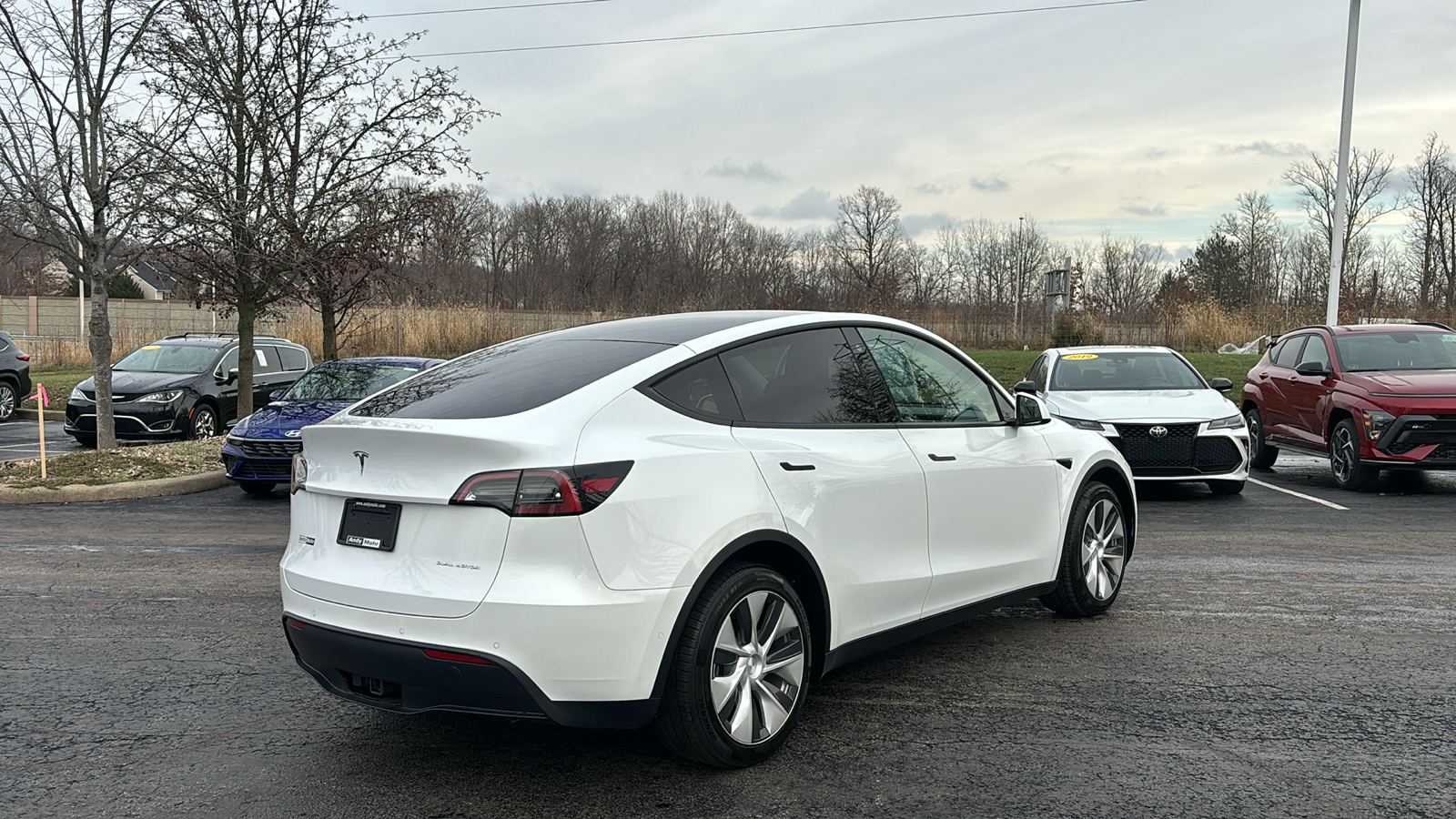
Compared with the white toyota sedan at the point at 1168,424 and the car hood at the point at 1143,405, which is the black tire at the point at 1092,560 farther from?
the car hood at the point at 1143,405

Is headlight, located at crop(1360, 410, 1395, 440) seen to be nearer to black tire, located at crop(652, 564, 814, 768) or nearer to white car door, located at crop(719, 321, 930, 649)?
white car door, located at crop(719, 321, 930, 649)

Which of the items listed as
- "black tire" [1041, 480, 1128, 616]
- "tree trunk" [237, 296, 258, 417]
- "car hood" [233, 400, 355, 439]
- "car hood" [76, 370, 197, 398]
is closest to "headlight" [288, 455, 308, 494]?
"black tire" [1041, 480, 1128, 616]

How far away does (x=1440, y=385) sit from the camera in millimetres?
10672

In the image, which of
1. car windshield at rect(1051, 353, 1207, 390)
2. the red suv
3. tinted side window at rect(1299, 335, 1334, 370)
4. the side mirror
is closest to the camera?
the side mirror

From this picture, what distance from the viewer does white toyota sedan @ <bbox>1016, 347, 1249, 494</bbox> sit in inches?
407

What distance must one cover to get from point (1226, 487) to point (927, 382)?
765cm

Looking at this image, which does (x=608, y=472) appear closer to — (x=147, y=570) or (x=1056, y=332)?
(x=147, y=570)

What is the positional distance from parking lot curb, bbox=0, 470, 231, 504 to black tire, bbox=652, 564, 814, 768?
31.8 feet

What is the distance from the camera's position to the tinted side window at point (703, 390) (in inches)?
150

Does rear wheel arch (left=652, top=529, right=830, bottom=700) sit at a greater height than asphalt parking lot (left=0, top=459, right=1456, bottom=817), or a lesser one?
greater

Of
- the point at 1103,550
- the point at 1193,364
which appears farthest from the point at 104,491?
the point at 1193,364

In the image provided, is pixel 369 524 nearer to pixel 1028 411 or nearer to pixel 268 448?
pixel 1028 411

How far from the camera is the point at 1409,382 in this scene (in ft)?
35.6

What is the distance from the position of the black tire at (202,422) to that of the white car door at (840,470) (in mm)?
13768
